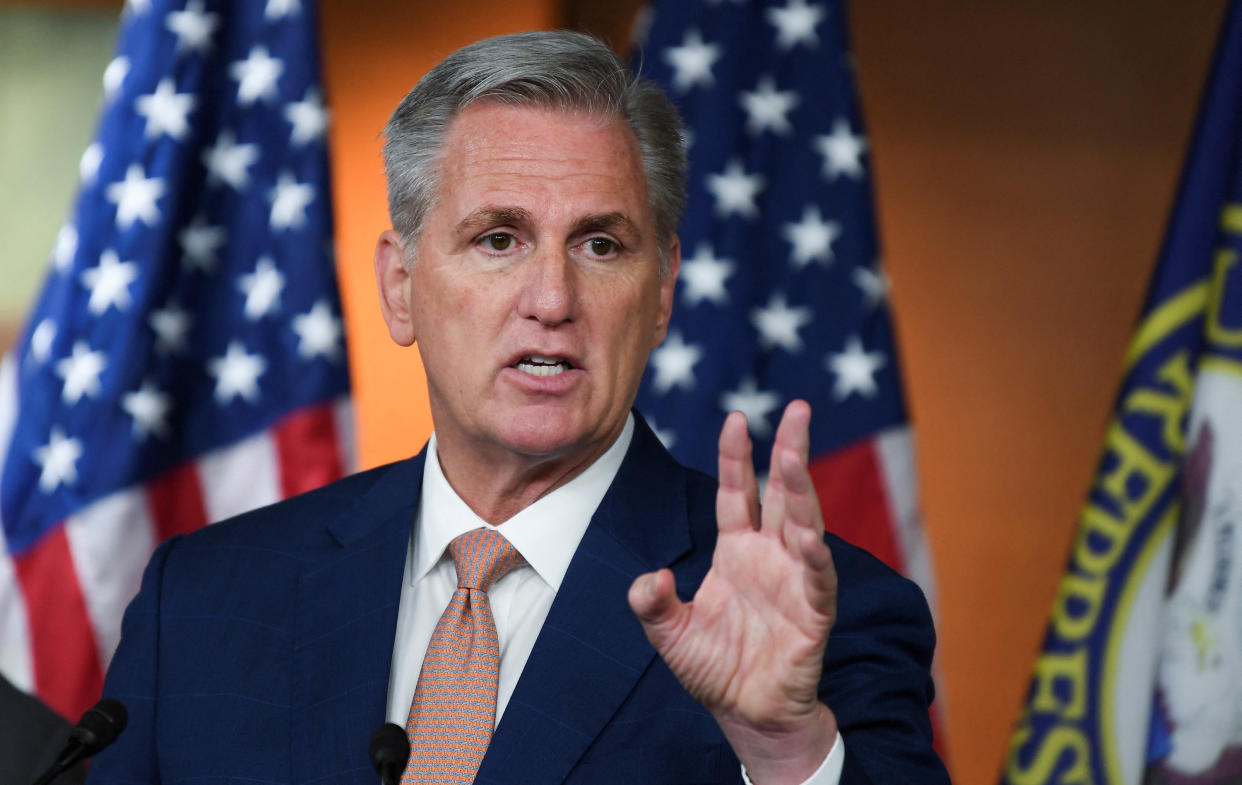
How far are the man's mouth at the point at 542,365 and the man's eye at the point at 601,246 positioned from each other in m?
0.17

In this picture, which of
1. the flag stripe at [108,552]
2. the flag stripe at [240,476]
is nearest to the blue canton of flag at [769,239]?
the flag stripe at [240,476]

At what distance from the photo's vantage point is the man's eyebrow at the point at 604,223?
74.2 inches

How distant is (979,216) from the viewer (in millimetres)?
4039

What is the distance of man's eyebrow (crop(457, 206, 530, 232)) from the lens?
1880 millimetres

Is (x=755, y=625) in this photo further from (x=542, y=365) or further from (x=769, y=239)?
(x=769, y=239)

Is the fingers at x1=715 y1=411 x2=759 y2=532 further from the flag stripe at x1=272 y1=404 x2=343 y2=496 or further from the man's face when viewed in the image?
the flag stripe at x1=272 y1=404 x2=343 y2=496

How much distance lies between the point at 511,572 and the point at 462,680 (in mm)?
177

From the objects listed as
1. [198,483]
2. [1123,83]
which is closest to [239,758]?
[198,483]

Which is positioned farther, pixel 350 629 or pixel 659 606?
pixel 350 629

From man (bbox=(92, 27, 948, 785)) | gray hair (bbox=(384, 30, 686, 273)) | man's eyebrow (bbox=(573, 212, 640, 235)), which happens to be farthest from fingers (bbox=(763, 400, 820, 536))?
gray hair (bbox=(384, 30, 686, 273))

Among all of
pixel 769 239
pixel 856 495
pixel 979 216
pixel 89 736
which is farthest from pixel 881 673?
pixel 979 216

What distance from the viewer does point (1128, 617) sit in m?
3.16

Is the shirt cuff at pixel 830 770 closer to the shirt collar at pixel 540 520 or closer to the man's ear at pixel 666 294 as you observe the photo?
the shirt collar at pixel 540 520

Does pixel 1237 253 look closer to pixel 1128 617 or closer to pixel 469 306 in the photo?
pixel 1128 617
